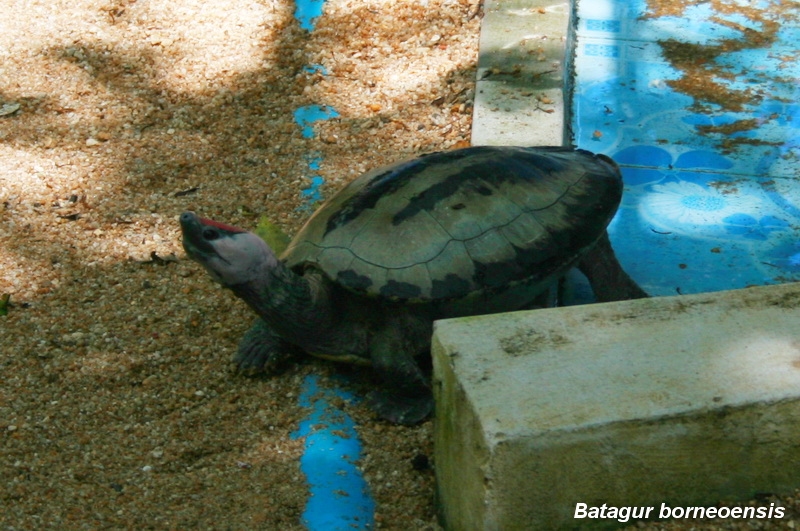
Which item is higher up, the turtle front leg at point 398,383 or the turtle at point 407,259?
the turtle at point 407,259

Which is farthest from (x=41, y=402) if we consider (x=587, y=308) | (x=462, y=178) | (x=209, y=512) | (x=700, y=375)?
(x=700, y=375)

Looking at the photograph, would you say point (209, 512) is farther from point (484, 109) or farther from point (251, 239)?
point (484, 109)

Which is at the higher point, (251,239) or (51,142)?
(251,239)

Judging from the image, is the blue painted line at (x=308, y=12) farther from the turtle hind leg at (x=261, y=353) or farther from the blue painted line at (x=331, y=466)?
the blue painted line at (x=331, y=466)

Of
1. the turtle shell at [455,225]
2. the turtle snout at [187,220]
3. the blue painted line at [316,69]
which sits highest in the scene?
the turtle snout at [187,220]

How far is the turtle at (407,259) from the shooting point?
279 cm

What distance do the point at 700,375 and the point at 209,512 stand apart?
126 centimetres

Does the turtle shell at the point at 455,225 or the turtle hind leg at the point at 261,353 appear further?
the turtle hind leg at the point at 261,353

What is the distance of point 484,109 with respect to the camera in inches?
158

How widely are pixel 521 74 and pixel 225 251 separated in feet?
6.86

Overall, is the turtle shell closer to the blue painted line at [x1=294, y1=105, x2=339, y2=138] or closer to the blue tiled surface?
the blue tiled surface

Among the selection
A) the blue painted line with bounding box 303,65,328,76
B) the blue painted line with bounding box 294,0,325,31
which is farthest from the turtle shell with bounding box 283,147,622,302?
the blue painted line with bounding box 294,0,325,31

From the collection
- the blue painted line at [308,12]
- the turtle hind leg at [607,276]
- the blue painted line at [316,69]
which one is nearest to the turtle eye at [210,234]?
the turtle hind leg at [607,276]

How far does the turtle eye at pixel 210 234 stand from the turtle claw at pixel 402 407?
2.29 feet
